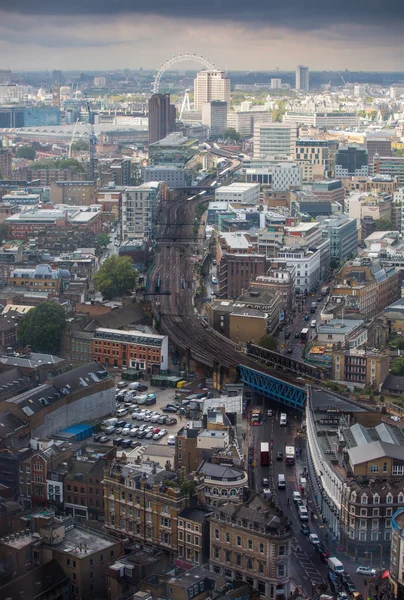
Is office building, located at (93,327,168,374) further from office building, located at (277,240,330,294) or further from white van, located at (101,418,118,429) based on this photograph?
office building, located at (277,240,330,294)

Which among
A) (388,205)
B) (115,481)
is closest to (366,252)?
(388,205)

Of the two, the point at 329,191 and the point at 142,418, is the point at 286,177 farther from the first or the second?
the point at 142,418

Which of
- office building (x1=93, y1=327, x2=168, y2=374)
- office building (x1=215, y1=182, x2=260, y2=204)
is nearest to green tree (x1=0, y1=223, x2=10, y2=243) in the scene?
office building (x1=215, y1=182, x2=260, y2=204)

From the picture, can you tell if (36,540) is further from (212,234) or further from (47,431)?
(212,234)

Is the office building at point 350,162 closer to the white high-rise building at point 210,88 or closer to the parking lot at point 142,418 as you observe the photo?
the white high-rise building at point 210,88

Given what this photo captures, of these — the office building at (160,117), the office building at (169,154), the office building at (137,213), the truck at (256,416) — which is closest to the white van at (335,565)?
the truck at (256,416)

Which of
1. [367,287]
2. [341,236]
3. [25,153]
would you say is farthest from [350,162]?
[367,287]
